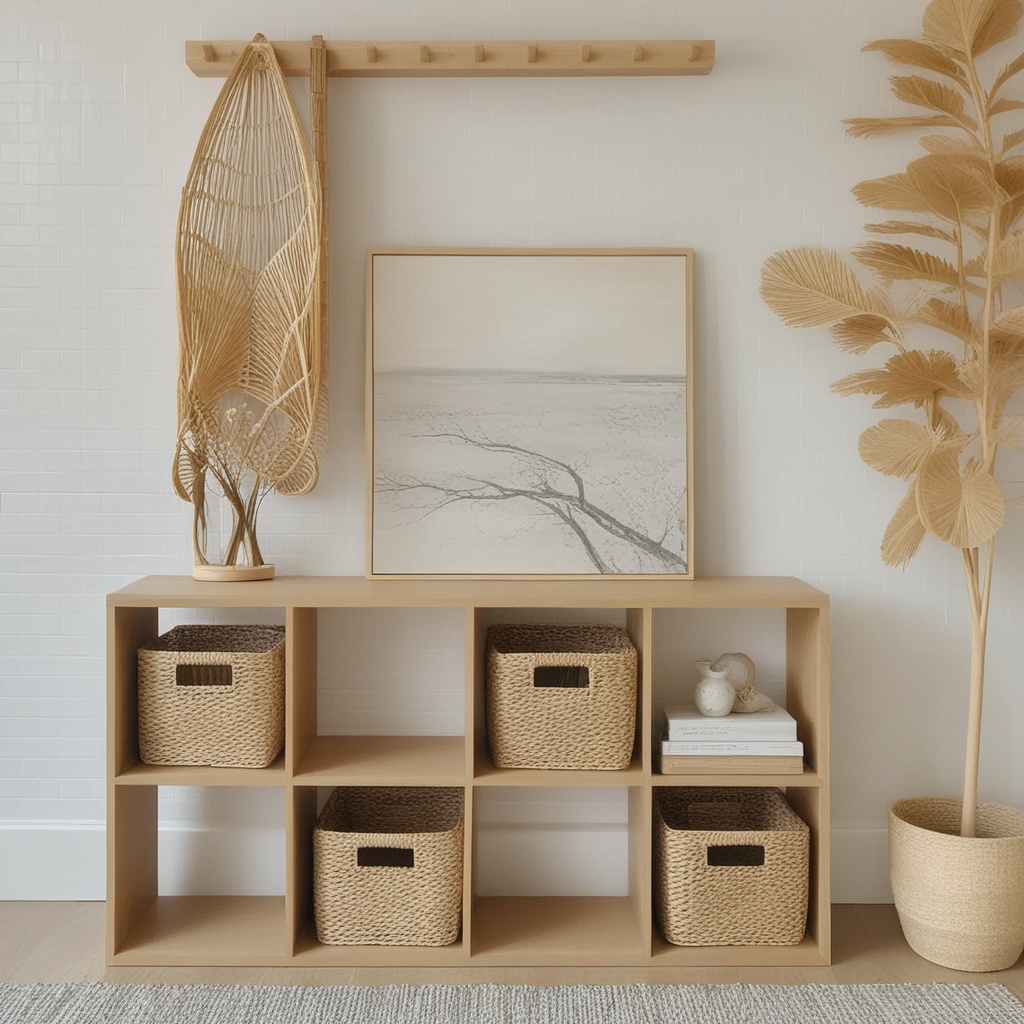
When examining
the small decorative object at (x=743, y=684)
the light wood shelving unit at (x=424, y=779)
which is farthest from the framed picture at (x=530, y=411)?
the small decorative object at (x=743, y=684)

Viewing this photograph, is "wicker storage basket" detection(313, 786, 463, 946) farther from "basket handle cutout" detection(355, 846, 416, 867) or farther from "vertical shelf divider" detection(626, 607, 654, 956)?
"vertical shelf divider" detection(626, 607, 654, 956)

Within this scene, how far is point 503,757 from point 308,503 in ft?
2.71

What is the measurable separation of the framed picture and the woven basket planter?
2.75 feet

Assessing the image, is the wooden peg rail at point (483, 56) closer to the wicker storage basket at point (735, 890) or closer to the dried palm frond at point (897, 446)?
the dried palm frond at point (897, 446)

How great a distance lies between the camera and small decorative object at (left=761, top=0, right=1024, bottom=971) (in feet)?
6.86

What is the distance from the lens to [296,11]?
8.01 feet

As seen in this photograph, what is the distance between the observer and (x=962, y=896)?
6.99 feet

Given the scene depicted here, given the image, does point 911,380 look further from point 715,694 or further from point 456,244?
point 456,244

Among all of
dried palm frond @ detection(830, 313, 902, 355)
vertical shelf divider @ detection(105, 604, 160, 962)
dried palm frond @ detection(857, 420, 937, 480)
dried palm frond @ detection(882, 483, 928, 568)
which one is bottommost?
vertical shelf divider @ detection(105, 604, 160, 962)

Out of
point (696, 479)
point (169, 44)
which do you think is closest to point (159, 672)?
point (696, 479)

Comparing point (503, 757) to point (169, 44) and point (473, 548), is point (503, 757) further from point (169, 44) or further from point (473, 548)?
point (169, 44)

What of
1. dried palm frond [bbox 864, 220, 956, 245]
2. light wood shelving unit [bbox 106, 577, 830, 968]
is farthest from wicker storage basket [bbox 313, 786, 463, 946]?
dried palm frond [bbox 864, 220, 956, 245]

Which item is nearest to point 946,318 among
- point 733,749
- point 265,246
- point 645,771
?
point 733,749

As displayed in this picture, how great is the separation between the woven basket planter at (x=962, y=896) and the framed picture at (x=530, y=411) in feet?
2.75
